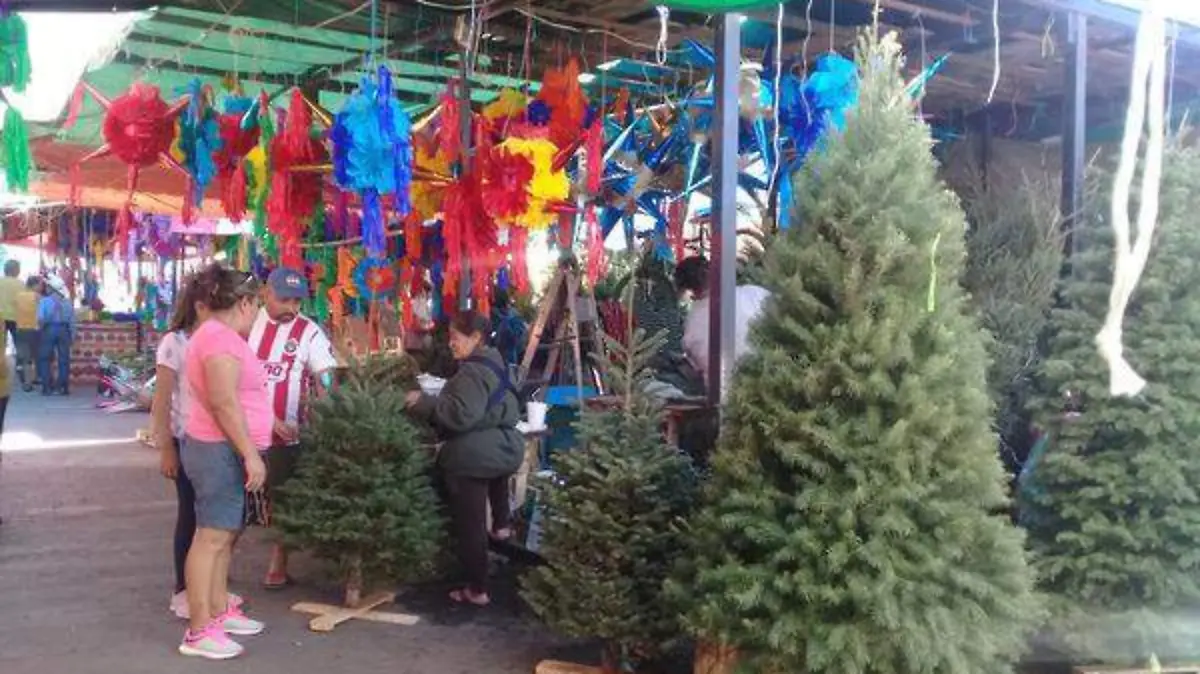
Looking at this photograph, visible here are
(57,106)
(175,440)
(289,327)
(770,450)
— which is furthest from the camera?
(57,106)

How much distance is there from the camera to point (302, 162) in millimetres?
7141

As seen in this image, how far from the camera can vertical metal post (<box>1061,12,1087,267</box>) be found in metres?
5.13

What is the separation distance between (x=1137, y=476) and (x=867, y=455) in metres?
1.46

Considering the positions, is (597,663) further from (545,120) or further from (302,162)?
(302,162)

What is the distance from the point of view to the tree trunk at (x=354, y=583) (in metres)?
5.18

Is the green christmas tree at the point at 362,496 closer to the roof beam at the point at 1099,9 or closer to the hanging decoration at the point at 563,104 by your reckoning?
the hanging decoration at the point at 563,104

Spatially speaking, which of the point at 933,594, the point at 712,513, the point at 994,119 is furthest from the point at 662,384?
the point at 994,119

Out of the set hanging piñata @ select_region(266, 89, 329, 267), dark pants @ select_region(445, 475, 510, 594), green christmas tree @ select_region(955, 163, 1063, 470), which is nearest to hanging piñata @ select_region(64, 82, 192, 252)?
hanging piñata @ select_region(266, 89, 329, 267)

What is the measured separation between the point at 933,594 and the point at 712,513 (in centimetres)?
77

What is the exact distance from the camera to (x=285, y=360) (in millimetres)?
5531

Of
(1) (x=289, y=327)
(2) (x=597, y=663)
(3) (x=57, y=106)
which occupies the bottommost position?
(2) (x=597, y=663)

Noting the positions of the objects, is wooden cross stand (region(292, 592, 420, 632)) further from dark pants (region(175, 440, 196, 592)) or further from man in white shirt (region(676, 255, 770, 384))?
man in white shirt (region(676, 255, 770, 384))

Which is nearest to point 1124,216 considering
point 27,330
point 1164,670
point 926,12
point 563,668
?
point 1164,670

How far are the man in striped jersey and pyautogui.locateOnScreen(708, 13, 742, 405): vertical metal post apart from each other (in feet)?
7.42
